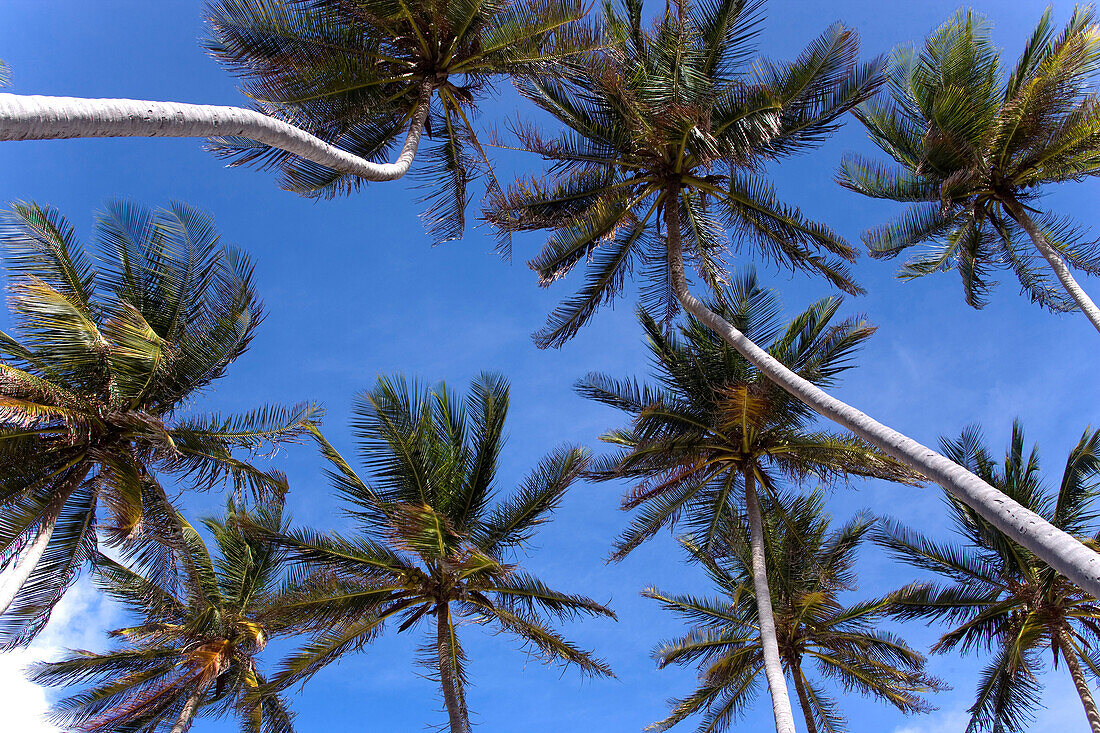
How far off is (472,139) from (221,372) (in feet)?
19.0

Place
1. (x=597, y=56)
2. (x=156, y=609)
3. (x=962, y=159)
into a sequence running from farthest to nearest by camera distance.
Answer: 1. (x=156, y=609)
2. (x=962, y=159)
3. (x=597, y=56)

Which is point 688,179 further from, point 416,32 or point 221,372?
point 221,372

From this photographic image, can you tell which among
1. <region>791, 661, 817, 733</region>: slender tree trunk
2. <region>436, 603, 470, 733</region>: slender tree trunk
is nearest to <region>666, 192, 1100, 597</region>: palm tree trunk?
<region>436, 603, 470, 733</region>: slender tree trunk

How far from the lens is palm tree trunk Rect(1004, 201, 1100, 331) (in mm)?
11922

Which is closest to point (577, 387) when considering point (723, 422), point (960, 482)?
point (723, 422)

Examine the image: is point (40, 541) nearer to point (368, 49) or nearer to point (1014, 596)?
point (368, 49)

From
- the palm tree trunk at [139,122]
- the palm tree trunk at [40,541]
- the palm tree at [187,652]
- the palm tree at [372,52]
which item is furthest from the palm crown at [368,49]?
the palm tree at [187,652]

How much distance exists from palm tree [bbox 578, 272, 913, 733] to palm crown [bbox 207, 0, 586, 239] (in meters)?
5.92

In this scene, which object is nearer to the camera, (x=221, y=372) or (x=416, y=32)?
(x=416, y=32)

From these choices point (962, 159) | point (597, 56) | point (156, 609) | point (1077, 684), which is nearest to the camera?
point (597, 56)

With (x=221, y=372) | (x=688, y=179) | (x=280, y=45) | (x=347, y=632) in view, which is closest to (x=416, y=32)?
(x=280, y=45)

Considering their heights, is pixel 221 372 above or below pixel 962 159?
below

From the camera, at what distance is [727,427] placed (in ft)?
41.9

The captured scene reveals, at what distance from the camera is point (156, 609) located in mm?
14539
